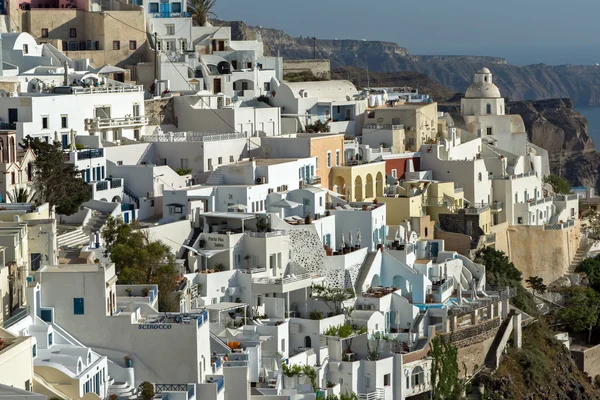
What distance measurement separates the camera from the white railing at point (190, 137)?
48906 mm

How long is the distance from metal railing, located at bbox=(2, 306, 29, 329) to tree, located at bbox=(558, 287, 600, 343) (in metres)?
24.0

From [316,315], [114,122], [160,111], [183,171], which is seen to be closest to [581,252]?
[160,111]

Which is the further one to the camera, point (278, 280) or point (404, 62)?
point (404, 62)

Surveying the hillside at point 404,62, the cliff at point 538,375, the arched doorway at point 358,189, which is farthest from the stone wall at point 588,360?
the hillside at point 404,62

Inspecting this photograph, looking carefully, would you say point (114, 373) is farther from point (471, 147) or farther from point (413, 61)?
point (413, 61)

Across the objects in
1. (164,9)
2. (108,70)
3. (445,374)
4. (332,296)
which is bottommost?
(445,374)

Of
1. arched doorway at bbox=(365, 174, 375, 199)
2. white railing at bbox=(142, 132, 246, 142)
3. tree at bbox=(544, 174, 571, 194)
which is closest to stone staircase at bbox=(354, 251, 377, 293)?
arched doorway at bbox=(365, 174, 375, 199)

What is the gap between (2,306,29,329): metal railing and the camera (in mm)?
29781

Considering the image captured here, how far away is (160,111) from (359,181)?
22.3 feet


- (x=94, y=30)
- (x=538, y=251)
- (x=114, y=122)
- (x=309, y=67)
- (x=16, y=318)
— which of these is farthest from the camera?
(x=309, y=67)

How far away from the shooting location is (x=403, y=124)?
56.7 metres

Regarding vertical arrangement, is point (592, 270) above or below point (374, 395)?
above

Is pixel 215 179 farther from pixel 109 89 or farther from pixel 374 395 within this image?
pixel 374 395

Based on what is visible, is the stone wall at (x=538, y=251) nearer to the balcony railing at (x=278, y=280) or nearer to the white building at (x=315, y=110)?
the white building at (x=315, y=110)
